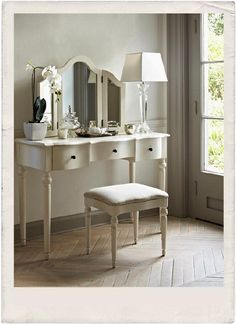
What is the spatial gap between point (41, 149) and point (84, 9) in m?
1.60

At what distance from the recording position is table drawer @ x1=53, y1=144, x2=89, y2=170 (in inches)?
142

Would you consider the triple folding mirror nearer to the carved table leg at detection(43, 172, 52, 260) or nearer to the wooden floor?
the carved table leg at detection(43, 172, 52, 260)

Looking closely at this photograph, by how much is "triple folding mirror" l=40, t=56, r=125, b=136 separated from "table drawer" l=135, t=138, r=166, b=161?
422 mm

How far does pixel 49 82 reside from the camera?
3.92 metres

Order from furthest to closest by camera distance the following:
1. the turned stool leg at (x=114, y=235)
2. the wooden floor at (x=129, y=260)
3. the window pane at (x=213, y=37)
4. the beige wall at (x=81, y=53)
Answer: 1. the window pane at (x=213, y=37)
2. the beige wall at (x=81, y=53)
3. the turned stool leg at (x=114, y=235)
4. the wooden floor at (x=129, y=260)

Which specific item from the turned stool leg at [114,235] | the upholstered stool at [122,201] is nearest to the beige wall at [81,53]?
the upholstered stool at [122,201]

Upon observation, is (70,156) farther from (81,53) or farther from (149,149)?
(81,53)

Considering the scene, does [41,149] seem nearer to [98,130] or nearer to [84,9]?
[98,130]

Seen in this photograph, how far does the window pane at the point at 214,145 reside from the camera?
4.47m

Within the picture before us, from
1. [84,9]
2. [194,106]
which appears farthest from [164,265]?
[84,9]

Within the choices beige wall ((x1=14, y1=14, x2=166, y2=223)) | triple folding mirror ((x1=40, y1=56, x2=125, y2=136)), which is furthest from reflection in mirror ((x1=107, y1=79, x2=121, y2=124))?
beige wall ((x1=14, y1=14, x2=166, y2=223))

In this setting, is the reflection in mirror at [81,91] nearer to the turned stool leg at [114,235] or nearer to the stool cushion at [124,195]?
the stool cushion at [124,195]

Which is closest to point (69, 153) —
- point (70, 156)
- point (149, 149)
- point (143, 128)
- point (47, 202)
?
point (70, 156)

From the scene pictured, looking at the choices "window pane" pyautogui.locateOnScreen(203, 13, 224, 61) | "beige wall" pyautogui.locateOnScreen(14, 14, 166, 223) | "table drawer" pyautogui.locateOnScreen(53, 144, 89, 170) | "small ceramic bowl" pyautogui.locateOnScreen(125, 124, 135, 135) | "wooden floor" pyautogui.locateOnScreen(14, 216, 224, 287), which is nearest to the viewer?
"wooden floor" pyautogui.locateOnScreen(14, 216, 224, 287)
